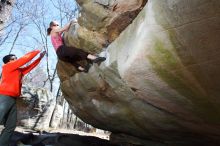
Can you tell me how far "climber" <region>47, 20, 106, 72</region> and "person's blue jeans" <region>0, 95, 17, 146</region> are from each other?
5.27ft

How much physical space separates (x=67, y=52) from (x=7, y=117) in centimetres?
206

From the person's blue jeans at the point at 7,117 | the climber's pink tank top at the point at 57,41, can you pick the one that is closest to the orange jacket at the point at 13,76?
the person's blue jeans at the point at 7,117

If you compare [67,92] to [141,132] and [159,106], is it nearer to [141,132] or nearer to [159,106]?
[141,132]

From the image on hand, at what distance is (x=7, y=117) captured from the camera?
784 centimetres

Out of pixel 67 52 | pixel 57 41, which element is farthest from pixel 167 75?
pixel 57 41

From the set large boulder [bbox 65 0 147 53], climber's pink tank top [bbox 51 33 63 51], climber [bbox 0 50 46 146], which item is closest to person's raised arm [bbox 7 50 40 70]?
climber [bbox 0 50 46 146]

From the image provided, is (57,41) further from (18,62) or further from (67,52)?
(18,62)

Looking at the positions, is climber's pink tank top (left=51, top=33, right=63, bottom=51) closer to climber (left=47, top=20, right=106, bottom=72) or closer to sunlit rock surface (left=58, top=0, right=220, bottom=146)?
climber (left=47, top=20, right=106, bottom=72)

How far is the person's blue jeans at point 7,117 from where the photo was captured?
7.54 meters

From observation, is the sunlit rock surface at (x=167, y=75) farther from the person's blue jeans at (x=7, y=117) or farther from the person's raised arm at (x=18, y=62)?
the person's blue jeans at (x=7, y=117)

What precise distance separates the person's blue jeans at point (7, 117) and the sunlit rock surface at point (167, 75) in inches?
76.7

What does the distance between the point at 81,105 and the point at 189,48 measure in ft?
19.6

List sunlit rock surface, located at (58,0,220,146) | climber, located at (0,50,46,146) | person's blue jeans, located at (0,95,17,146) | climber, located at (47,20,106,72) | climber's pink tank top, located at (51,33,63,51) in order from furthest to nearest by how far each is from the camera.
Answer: climber's pink tank top, located at (51,33,63,51) → climber, located at (47,20,106,72) → climber, located at (0,50,46,146) → person's blue jeans, located at (0,95,17,146) → sunlit rock surface, located at (58,0,220,146)

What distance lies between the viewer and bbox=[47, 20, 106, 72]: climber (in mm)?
8020
